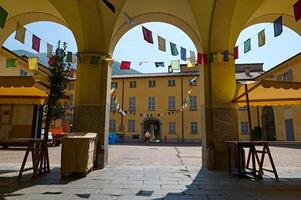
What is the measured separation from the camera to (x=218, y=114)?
22.9 ft

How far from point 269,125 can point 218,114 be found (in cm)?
2243

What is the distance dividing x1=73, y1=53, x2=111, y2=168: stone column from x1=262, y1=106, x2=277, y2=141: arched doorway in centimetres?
2268

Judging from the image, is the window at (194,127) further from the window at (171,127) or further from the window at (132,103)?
the window at (132,103)

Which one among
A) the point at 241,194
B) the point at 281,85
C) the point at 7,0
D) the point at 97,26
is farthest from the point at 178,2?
the point at 241,194

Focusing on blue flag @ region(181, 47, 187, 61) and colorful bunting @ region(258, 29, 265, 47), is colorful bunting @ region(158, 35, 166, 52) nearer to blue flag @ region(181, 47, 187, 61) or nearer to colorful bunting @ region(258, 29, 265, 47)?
blue flag @ region(181, 47, 187, 61)

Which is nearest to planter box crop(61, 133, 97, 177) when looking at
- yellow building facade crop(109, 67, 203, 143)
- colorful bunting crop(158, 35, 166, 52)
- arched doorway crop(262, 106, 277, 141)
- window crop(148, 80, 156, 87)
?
colorful bunting crop(158, 35, 166, 52)

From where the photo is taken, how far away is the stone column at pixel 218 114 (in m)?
6.77

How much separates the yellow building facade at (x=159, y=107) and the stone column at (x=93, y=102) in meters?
23.0

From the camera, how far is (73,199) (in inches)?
141

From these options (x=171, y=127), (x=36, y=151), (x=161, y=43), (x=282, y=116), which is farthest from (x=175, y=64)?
(x=171, y=127)

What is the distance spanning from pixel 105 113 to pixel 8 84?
2702mm

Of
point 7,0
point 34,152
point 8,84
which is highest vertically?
point 7,0

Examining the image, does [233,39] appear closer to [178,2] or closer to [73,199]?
[178,2]

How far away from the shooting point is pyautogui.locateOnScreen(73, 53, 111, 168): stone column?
6.95 m
